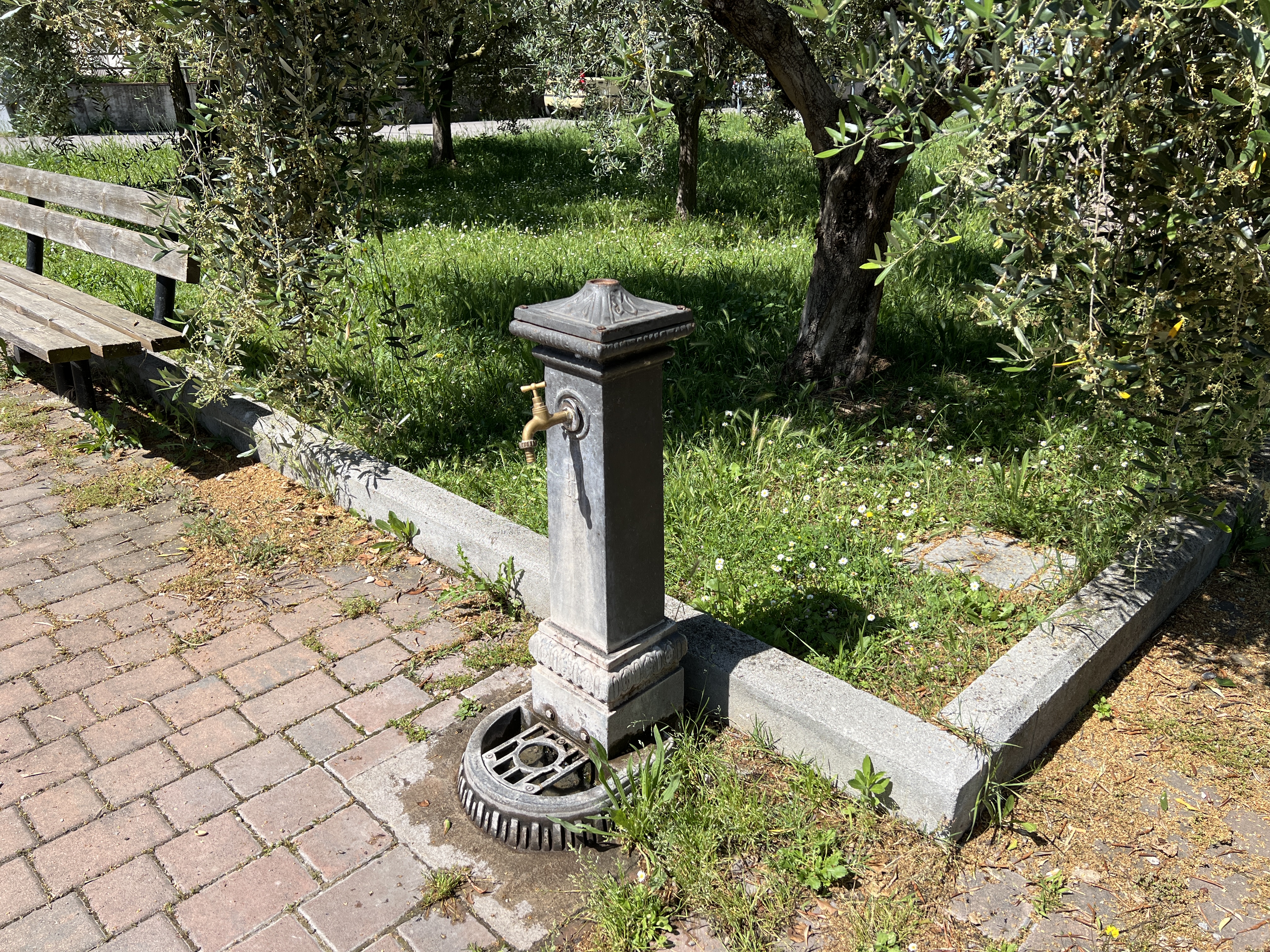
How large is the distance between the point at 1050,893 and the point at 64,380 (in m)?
5.39

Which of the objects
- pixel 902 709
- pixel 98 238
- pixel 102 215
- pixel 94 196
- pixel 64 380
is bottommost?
pixel 902 709

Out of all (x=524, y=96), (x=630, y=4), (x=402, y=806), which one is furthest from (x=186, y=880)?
(x=524, y=96)

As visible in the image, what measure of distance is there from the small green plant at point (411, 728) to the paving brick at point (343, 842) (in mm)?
322

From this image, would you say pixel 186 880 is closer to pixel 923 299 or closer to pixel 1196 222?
pixel 1196 222

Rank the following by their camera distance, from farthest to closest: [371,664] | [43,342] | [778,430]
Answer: [778,430] < [43,342] < [371,664]

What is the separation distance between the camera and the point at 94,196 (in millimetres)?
5621

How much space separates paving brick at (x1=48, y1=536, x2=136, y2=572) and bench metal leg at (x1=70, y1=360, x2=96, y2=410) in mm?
1297

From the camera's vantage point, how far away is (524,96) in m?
13.3

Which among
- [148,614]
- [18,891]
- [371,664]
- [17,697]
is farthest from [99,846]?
[148,614]

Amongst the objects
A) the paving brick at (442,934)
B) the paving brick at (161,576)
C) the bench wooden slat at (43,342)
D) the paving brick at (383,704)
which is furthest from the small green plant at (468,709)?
the bench wooden slat at (43,342)

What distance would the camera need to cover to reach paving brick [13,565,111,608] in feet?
12.3

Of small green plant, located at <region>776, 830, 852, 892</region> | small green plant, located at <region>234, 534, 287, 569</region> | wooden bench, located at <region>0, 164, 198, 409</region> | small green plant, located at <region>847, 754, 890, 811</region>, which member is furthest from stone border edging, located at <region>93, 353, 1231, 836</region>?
wooden bench, located at <region>0, 164, 198, 409</region>

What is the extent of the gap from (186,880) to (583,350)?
5.82 ft

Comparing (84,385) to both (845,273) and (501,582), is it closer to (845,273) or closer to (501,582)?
(501,582)
